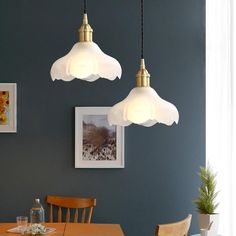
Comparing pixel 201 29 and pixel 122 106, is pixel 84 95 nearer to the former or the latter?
pixel 201 29

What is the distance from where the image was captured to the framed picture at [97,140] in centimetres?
439

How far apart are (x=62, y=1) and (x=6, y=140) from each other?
1.34 m

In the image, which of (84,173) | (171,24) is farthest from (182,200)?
(171,24)

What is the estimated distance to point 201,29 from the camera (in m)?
4.48

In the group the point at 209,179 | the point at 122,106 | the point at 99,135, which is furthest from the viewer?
the point at 99,135

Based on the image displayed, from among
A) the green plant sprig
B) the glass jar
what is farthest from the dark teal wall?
the glass jar

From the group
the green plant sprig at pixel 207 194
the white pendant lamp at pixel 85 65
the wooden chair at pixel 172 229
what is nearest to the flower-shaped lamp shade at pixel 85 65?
the white pendant lamp at pixel 85 65

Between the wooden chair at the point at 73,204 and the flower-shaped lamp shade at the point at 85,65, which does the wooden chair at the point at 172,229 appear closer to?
the flower-shaped lamp shade at the point at 85,65

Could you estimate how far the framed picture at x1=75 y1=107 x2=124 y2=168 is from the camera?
4387 mm

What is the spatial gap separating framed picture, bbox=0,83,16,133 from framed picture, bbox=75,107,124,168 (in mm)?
564

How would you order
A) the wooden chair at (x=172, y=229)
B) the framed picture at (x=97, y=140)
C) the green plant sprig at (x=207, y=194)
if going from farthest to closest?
the framed picture at (x=97, y=140) → the green plant sprig at (x=207, y=194) → the wooden chair at (x=172, y=229)

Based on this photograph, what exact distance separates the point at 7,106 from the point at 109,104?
902mm

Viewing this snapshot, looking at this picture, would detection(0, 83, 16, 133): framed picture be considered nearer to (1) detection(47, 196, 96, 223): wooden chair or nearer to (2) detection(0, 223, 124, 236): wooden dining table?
(1) detection(47, 196, 96, 223): wooden chair

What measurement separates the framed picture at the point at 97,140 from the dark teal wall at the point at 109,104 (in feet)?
0.22
